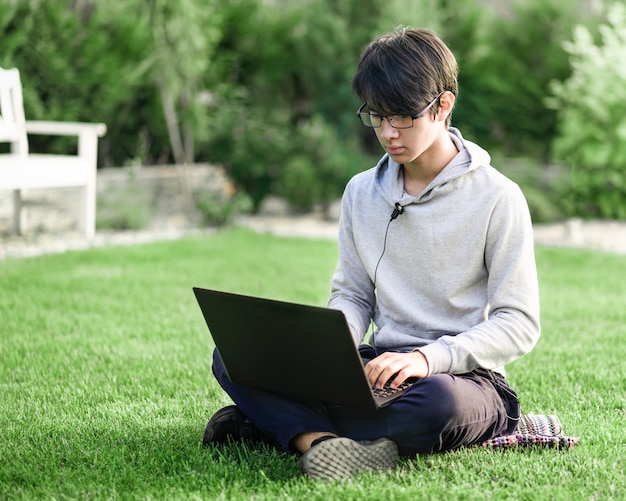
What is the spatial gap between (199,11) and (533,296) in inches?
Answer: 221

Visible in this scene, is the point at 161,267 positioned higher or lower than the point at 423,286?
lower

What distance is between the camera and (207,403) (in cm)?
307

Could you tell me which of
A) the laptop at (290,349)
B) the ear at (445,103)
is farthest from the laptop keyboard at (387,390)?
the ear at (445,103)

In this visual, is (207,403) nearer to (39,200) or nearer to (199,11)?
(39,200)

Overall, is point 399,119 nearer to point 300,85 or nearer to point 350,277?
point 350,277

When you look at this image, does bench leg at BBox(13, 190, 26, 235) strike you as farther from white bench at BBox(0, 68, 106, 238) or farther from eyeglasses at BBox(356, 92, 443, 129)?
eyeglasses at BBox(356, 92, 443, 129)

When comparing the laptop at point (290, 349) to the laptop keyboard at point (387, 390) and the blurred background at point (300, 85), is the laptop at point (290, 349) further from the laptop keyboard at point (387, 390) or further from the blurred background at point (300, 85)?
the blurred background at point (300, 85)

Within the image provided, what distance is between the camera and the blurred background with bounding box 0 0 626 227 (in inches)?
288

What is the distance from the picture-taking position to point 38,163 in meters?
5.96

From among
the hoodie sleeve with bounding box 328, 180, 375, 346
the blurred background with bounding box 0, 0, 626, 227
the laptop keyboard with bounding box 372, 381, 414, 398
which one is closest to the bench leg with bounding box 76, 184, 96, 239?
the blurred background with bounding box 0, 0, 626, 227

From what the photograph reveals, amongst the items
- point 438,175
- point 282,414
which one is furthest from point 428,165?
point 282,414

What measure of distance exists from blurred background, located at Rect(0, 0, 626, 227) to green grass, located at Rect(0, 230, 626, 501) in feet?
6.16

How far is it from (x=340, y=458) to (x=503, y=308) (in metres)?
0.58

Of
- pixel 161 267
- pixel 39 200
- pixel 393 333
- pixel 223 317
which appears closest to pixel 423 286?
pixel 393 333
